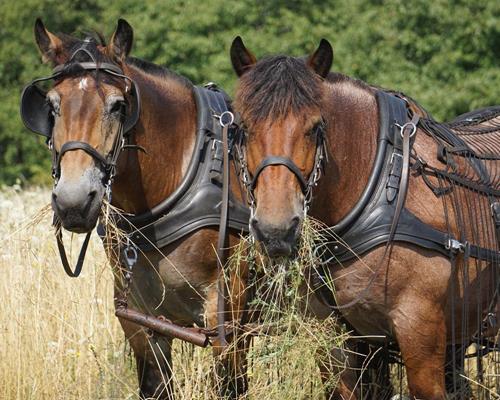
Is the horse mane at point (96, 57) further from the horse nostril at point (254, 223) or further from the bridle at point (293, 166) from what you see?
the horse nostril at point (254, 223)

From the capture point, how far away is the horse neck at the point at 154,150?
4.43 meters

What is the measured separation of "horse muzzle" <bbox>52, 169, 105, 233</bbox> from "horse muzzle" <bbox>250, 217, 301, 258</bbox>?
72cm

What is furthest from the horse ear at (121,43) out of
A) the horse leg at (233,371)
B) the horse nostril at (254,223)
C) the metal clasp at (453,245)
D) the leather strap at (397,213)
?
Answer: the metal clasp at (453,245)

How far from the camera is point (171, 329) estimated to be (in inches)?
173

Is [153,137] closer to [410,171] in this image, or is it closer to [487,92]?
[410,171]

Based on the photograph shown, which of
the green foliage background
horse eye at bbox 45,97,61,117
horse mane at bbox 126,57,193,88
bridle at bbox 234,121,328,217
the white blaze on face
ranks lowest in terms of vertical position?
bridle at bbox 234,121,328,217

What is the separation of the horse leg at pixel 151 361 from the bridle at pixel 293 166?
118cm

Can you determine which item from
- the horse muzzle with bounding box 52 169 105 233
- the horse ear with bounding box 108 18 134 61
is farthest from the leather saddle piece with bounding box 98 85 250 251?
the horse ear with bounding box 108 18 134 61

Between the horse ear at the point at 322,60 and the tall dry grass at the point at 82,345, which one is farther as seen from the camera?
the tall dry grass at the point at 82,345

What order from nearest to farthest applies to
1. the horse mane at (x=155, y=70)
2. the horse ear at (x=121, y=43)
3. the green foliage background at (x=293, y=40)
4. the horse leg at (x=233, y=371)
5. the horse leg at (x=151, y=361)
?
the horse ear at (x=121, y=43)
the horse leg at (x=233, y=371)
the horse mane at (x=155, y=70)
the horse leg at (x=151, y=361)
the green foliage background at (x=293, y=40)

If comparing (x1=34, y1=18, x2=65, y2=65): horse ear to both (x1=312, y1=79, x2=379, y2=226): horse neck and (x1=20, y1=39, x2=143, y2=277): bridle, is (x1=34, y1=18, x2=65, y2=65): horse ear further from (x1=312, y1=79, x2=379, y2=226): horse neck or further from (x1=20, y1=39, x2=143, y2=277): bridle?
(x1=312, y1=79, x2=379, y2=226): horse neck

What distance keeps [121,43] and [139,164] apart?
22.6 inches

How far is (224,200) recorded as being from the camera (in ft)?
14.5

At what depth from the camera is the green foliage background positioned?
19062 millimetres
